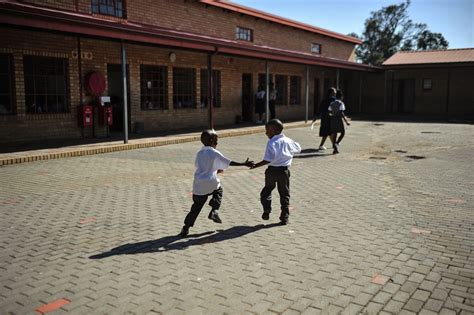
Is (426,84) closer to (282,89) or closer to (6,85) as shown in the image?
(282,89)

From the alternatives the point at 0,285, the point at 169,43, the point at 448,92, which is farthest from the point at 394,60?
the point at 0,285

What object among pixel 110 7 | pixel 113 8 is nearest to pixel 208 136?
pixel 110 7

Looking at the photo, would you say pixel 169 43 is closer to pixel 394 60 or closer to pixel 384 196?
pixel 384 196

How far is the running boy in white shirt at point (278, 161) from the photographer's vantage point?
5.45 metres

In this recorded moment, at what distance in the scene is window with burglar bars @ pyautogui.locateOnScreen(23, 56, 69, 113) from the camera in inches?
500

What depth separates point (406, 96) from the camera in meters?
30.3

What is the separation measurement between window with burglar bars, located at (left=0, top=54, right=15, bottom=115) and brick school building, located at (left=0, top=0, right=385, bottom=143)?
0.03 meters

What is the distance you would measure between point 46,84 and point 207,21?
8.81 m

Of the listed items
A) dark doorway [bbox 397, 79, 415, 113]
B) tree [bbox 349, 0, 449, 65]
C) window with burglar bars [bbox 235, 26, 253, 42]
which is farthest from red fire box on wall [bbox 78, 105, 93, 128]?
tree [bbox 349, 0, 449, 65]

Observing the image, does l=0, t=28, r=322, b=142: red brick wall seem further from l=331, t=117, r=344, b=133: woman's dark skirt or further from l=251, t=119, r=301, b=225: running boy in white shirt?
l=251, t=119, r=301, b=225: running boy in white shirt

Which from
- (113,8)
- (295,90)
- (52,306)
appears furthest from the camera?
(295,90)

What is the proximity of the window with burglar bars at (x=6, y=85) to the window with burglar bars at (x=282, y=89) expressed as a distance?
567 inches

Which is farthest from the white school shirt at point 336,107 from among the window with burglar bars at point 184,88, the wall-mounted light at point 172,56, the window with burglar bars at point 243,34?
the window with burglar bars at point 243,34

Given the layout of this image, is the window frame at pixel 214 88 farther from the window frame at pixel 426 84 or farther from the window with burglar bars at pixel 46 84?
the window frame at pixel 426 84
